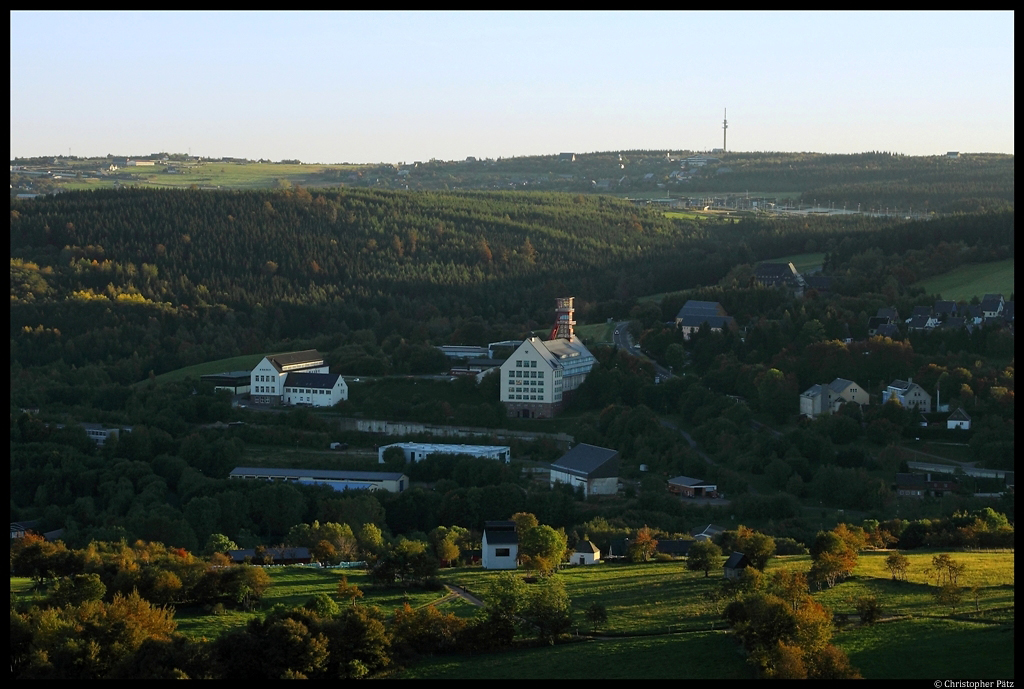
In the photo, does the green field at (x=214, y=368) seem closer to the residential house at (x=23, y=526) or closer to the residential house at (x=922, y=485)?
the residential house at (x=23, y=526)

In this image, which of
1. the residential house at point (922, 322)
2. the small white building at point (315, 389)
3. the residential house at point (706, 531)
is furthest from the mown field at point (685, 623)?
the residential house at point (922, 322)

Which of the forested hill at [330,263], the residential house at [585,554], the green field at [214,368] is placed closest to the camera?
the residential house at [585,554]

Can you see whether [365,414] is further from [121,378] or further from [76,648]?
[76,648]

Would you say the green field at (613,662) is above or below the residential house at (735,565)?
above

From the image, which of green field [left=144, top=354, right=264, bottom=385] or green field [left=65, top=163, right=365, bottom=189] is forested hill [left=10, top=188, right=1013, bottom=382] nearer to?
green field [left=144, top=354, right=264, bottom=385]

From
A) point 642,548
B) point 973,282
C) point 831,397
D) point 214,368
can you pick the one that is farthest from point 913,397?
point 214,368

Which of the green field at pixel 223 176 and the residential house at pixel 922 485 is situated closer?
the residential house at pixel 922 485

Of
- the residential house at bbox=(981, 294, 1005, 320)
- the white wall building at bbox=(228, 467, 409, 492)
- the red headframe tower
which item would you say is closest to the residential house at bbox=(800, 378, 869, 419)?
the residential house at bbox=(981, 294, 1005, 320)
